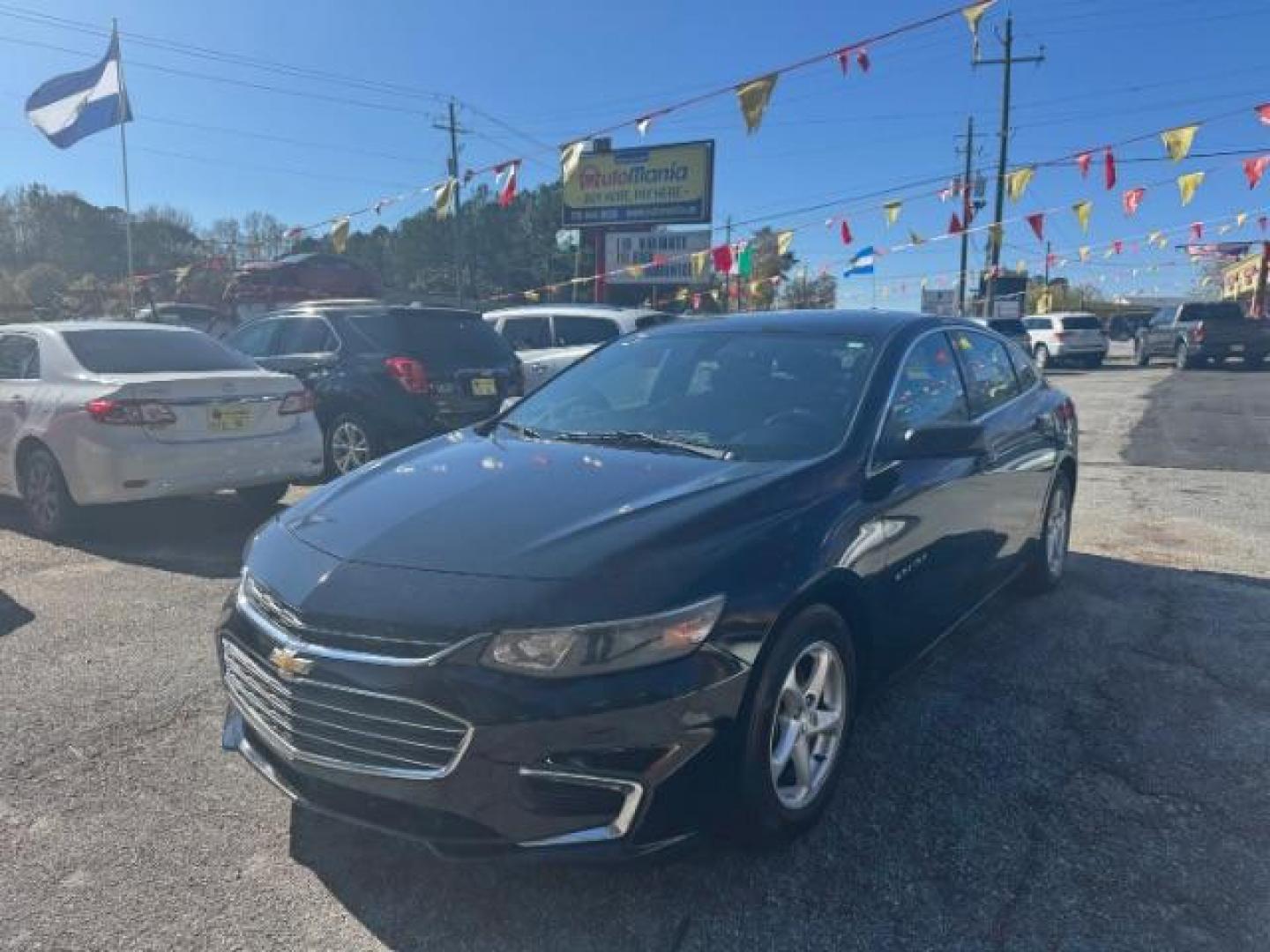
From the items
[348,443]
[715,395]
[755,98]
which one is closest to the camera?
[715,395]

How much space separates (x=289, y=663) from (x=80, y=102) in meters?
19.3

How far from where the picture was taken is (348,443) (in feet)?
27.2

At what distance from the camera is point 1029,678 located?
12.8 feet

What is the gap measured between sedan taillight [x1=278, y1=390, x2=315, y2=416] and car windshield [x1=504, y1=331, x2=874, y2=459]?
2993mm

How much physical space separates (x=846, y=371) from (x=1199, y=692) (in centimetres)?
197

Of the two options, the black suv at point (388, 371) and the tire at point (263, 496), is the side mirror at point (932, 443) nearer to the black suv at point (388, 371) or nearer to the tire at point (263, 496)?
the tire at point (263, 496)

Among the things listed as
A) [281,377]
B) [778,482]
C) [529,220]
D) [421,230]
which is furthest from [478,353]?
[421,230]

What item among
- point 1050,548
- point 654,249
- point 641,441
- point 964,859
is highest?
point 654,249

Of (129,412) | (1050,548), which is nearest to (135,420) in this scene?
(129,412)

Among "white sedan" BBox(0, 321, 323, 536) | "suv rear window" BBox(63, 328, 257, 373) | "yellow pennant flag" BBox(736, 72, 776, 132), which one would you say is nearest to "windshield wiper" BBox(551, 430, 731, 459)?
"white sedan" BBox(0, 321, 323, 536)

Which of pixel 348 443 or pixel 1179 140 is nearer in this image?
pixel 348 443

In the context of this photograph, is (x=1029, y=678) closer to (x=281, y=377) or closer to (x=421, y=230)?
(x=281, y=377)

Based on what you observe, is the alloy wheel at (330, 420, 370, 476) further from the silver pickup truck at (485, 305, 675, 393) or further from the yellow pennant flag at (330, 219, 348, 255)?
the yellow pennant flag at (330, 219, 348, 255)

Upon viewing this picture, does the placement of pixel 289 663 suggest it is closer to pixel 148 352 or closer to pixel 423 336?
pixel 148 352
